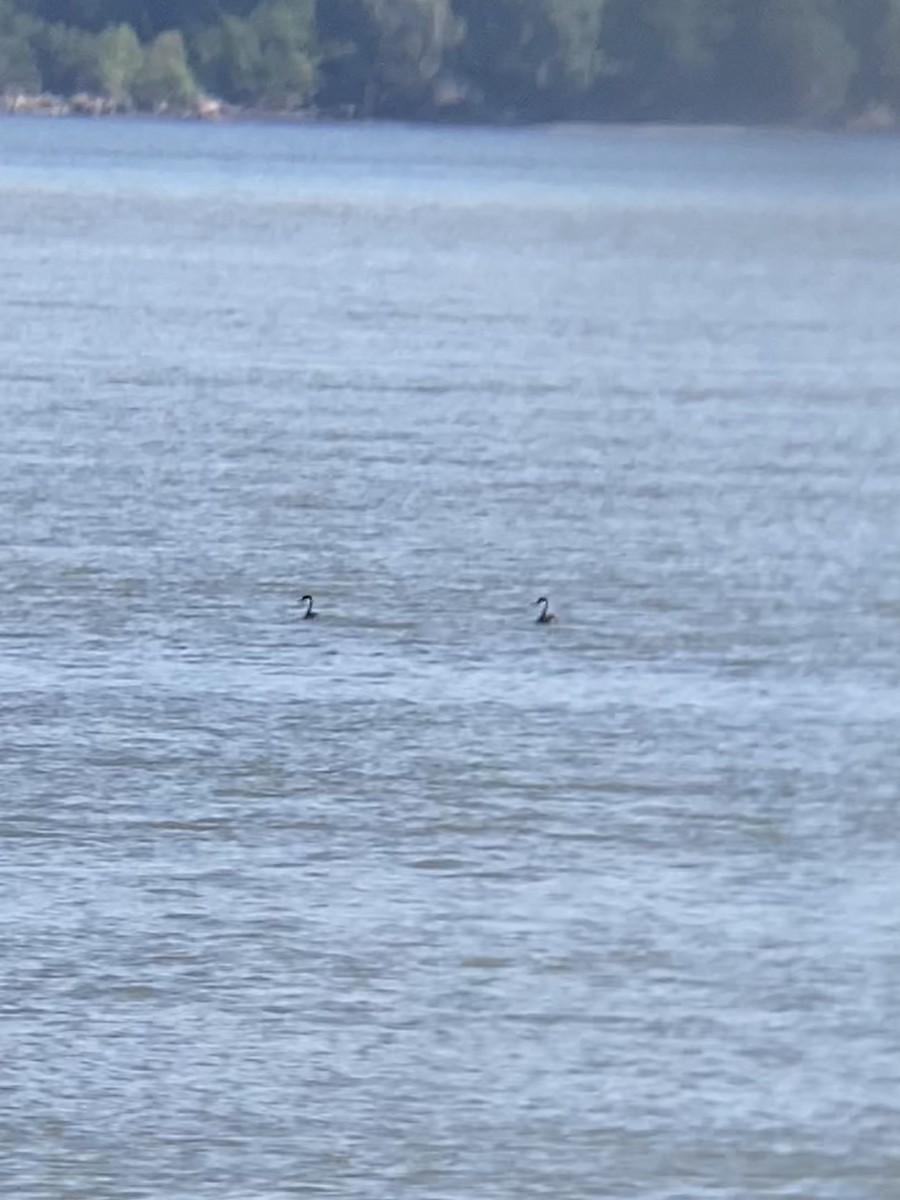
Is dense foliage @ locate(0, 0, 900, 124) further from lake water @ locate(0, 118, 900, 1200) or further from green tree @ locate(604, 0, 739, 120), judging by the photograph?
lake water @ locate(0, 118, 900, 1200)

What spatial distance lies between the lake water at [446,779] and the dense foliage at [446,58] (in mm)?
93188

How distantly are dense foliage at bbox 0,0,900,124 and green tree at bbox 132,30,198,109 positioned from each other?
59mm

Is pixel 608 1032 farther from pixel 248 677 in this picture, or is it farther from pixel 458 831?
pixel 248 677

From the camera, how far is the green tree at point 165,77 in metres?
135

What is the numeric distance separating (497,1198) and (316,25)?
127288 millimetres

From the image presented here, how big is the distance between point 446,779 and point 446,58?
12222 centimetres

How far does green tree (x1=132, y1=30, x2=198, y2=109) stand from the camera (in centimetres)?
13538

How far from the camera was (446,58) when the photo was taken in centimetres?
13488

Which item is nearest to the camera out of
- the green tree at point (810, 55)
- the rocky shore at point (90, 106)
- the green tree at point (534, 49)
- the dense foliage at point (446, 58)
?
the green tree at point (810, 55)

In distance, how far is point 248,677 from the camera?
16703 millimetres

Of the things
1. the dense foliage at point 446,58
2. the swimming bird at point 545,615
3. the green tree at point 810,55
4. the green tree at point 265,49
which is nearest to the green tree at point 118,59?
the dense foliage at point 446,58

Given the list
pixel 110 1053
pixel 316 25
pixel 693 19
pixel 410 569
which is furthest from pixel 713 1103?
pixel 316 25

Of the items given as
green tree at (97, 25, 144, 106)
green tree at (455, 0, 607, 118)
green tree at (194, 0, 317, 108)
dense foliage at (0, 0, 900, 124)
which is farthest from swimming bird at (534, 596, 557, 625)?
green tree at (97, 25, 144, 106)

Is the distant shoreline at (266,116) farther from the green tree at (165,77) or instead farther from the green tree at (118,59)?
the green tree at (118,59)
